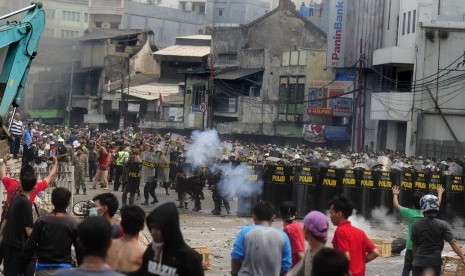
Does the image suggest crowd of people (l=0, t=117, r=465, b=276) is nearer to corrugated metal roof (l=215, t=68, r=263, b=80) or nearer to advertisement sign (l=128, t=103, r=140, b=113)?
corrugated metal roof (l=215, t=68, r=263, b=80)

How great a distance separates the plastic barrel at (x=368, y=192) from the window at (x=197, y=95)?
149ft

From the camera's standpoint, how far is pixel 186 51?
261 ft

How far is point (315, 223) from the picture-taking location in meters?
8.81

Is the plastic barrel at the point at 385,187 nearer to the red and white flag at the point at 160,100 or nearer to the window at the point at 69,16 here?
the window at the point at 69,16

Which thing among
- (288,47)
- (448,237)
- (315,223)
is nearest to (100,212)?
(315,223)

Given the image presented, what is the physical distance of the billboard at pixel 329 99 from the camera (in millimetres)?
59469

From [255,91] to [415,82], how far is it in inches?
843

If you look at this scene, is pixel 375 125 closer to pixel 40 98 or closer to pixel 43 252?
pixel 40 98

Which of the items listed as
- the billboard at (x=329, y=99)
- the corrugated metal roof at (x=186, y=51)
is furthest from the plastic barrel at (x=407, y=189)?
the corrugated metal roof at (x=186, y=51)

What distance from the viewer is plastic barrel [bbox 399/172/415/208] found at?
1043 inches

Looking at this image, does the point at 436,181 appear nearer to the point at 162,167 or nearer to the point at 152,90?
the point at 162,167

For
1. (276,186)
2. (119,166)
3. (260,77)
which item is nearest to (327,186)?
(276,186)

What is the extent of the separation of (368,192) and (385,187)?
1.35ft

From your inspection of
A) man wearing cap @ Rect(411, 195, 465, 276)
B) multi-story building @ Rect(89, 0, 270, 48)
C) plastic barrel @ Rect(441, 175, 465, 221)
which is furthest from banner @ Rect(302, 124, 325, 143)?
man wearing cap @ Rect(411, 195, 465, 276)
